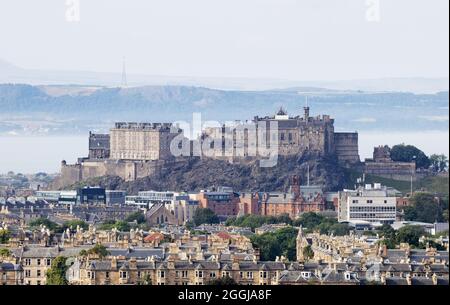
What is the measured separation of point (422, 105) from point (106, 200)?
15112 mm

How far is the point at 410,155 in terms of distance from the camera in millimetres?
102312

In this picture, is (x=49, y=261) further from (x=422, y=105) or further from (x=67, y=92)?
(x=67, y=92)

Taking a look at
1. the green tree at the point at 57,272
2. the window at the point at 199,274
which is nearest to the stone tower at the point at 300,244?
the green tree at the point at 57,272

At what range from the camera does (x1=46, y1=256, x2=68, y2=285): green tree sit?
32647mm

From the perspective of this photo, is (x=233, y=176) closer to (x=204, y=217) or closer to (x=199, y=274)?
(x=204, y=217)

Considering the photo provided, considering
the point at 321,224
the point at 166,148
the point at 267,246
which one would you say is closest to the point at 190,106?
the point at 166,148

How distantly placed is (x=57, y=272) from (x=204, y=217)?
43.6 metres

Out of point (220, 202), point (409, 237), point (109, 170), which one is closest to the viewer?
point (409, 237)

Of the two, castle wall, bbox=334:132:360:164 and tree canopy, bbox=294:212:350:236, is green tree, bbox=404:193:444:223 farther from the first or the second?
castle wall, bbox=334:132:360:164

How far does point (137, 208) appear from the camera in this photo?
3349 inches

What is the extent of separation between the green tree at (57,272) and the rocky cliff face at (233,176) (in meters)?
62.4
